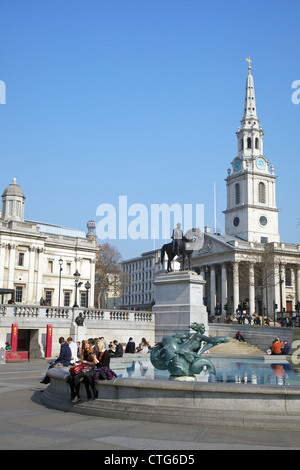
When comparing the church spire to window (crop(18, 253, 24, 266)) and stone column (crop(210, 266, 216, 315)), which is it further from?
window (crop(18, 253, 24, 266))

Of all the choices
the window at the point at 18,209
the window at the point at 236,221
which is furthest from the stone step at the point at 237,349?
the window at the point at 236,221

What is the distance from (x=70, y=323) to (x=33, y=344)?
2.67 m

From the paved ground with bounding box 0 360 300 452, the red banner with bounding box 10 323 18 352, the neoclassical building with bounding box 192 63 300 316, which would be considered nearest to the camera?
the paved ground with bounding box 0 360 300 452

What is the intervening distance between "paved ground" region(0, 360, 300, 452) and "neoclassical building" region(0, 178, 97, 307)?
54888mm

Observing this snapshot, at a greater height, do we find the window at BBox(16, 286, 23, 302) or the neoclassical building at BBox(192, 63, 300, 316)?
the neoclassical building at BBox(192, 63, 300, 316)

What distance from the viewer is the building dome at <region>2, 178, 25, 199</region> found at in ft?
246

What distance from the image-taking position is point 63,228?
305 ft

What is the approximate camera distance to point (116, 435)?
8453 mm

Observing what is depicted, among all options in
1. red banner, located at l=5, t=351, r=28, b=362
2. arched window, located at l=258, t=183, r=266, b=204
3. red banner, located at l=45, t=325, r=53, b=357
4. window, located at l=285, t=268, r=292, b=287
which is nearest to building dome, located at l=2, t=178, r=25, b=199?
arched window, located at l=258, t=183, r=266, b=204

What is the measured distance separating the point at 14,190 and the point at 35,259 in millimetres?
11837

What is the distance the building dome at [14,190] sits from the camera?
7500 centimetres

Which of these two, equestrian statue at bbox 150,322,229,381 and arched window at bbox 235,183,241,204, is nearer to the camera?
equestrian statue at bbox 150,322,229,381

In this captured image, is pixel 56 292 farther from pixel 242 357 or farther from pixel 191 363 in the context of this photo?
pixel 191 363

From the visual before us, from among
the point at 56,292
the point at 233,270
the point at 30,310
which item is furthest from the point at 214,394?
the point at 233,270
